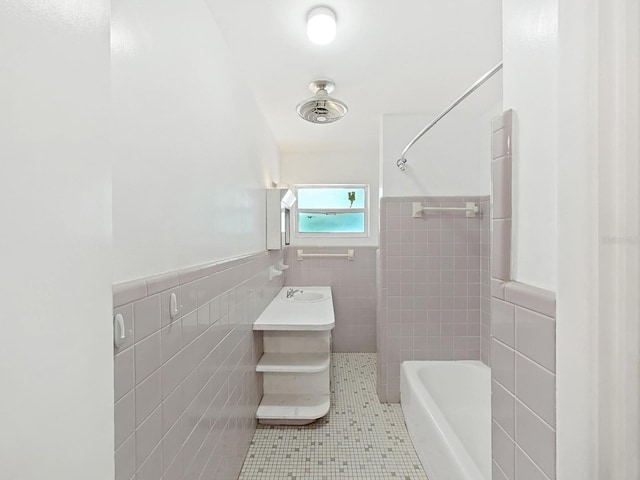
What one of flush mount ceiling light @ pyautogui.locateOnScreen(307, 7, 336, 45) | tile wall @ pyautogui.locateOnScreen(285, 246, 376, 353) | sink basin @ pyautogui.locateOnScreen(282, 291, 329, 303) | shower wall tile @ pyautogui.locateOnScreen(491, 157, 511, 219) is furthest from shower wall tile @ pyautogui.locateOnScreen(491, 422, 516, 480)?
tile wall @ pyautogui.locateOnScreen(285, 246, 376, 353)

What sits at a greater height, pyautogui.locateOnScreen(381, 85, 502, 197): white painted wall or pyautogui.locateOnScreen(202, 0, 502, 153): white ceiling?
pyautogui.locateOnScreen(202, 0, 502, 153): white ceiling

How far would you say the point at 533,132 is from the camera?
0.72 meters

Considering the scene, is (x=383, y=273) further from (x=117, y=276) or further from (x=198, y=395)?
(x=117, y=276)

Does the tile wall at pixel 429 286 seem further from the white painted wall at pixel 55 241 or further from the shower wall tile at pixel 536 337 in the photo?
the white painted wall at pixel 55 241

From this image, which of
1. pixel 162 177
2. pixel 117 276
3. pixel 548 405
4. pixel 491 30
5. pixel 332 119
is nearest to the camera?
pixel 548 405

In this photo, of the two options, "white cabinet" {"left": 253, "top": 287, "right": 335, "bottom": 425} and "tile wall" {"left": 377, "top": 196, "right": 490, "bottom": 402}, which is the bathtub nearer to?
"tile wall" {"left": 377, "top": 196, "right": 490, "bottom": 402}

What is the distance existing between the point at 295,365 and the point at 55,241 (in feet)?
6.48

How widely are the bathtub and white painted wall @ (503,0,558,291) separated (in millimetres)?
1058

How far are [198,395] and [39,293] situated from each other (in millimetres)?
1034

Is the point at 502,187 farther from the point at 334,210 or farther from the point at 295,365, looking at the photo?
the point at 334,210

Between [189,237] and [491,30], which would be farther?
[491,30]

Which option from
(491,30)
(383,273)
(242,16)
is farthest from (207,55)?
(383,273)

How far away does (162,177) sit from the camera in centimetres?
104

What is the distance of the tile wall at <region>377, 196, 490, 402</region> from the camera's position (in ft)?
8.43
